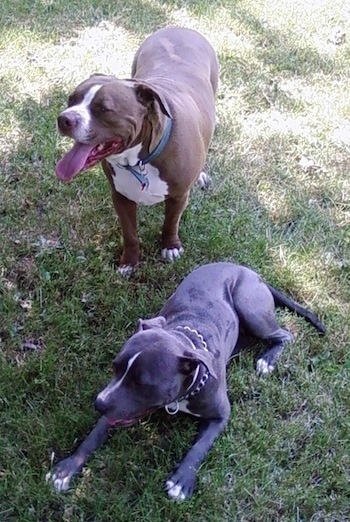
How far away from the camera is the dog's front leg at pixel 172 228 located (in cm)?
380

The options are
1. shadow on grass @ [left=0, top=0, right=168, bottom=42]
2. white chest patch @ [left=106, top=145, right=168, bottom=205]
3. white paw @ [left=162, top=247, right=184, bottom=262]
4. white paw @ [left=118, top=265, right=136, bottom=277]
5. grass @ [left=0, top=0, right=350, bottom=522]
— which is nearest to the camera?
grass @ [left=0, top=0, right=350, bottom=522]

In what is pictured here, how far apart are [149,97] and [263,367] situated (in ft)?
4.68

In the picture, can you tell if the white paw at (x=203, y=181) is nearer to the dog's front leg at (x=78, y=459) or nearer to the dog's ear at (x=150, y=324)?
the dog's ear at (x=150, y=324)

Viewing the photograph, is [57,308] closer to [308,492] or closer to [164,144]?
[164,144]

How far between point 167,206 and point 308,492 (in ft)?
5.40

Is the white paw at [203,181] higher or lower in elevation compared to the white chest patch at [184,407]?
lower

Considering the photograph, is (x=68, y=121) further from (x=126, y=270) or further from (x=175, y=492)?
(x=175, y=492)

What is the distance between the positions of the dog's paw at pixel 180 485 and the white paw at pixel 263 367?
722 millimetres

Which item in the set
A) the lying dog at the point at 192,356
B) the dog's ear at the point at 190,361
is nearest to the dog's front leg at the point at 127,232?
the lying dog at the point at 192,356

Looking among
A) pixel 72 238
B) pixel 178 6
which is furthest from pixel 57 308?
pixel 178 6

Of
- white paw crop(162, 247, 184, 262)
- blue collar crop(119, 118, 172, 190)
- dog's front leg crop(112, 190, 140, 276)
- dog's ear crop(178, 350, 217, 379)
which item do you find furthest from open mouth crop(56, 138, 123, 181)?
white paw crop(162, 247, 184, 262)

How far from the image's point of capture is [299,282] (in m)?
4.02

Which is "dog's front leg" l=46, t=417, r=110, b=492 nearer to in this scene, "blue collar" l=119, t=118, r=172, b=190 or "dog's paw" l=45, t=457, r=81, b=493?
"dog's paw" l=45, t=457, r=81, b=493

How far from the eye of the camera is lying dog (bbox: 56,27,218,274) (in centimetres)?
304
